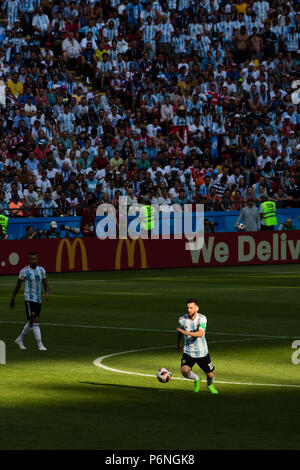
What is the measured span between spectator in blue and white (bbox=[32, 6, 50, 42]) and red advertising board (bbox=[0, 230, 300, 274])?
8.51m

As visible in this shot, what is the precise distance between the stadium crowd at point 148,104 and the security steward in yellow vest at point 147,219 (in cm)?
45

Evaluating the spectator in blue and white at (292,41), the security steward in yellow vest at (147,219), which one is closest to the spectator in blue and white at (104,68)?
the security steward in yellow vest at (147,219)

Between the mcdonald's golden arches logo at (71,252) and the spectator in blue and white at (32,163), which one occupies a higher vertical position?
the spectator in blue and white at (32,163)

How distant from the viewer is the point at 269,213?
37.0 meters

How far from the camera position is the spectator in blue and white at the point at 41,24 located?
125 ft

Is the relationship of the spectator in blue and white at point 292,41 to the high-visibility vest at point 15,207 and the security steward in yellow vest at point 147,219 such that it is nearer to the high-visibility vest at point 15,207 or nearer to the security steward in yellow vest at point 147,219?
the security steward in yellow vest at point 147,219

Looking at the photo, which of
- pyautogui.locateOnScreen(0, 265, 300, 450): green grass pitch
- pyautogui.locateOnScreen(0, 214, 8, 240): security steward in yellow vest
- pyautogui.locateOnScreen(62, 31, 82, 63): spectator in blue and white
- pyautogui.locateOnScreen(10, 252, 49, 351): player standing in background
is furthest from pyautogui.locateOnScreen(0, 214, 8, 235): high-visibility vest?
pyautogui.locateOnScreen(10, 252, 49, 351): player standing in background

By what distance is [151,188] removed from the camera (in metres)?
34.5

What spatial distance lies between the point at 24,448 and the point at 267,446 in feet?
7.53

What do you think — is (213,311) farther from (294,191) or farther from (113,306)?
(294,191)

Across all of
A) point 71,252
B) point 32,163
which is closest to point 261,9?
point 32,163

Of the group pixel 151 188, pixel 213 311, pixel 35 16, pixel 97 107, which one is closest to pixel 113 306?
pixel 213 311

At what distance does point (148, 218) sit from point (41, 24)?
8.53 meters
